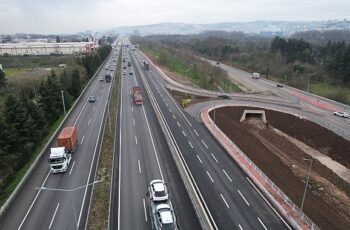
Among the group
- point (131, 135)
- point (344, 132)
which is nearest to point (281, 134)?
point (344, 132)

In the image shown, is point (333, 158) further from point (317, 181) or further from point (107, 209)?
point (107, 209)

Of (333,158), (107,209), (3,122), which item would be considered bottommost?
(333,158)

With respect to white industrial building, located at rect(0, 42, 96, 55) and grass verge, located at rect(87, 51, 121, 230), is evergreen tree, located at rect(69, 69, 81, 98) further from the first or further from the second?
A: white industrial building, located at rect(0, 42, 96, 55)

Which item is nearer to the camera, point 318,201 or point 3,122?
point 318,201

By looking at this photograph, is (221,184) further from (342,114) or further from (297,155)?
(342,114)

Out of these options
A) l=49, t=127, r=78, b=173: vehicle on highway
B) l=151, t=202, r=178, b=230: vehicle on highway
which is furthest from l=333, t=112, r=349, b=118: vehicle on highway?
l=49, t=127, r=78, b=173: vehicle on highway

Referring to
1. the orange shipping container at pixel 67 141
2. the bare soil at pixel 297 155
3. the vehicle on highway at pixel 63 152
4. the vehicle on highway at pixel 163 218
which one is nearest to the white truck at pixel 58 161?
the vehicle on highway at pixel 63 152
